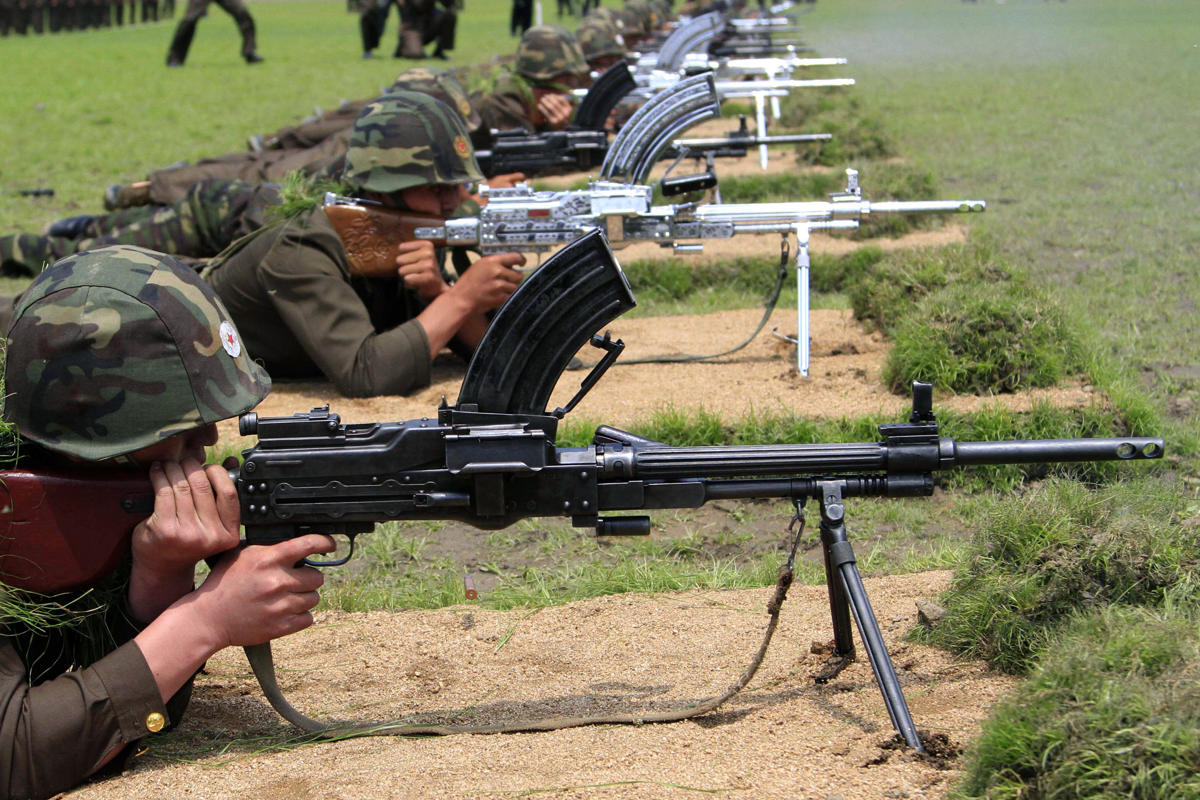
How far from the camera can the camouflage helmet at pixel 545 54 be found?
13.1m

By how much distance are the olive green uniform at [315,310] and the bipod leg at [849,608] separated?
3365mm

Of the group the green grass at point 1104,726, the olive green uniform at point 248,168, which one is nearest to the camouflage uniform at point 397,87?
the olive green uniform at point 248,168

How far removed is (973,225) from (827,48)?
17.8 m

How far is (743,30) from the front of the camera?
2219 centimetres

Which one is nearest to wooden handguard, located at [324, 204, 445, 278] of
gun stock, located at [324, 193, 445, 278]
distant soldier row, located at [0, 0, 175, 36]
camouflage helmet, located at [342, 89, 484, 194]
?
gun stock, located at [324, 193, 445, 278]

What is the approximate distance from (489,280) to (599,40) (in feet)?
34.4

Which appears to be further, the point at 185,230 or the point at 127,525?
the point at 185,230

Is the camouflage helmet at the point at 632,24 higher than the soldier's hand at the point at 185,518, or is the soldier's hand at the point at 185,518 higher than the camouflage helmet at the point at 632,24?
the camouflage helmet at the point at 632,24

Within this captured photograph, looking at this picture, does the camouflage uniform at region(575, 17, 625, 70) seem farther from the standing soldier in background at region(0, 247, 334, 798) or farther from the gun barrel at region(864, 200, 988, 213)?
the standing soldier in background at region(0, 247, 334, 798)

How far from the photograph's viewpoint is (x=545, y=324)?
11.9 feet

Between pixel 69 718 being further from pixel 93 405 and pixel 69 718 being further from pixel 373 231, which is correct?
pixel 373 231

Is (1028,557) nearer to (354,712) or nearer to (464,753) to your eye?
(464,753)

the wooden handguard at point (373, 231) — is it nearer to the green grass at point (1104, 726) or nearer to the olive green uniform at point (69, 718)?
the olive green uniform at point (69, 718)

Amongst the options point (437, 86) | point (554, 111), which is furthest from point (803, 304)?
point (554, 111)
